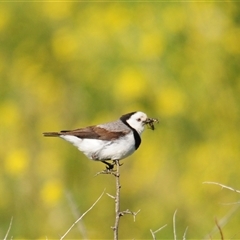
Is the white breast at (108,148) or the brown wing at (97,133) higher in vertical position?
the brown wing at (97,133)

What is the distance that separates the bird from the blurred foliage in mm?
1825

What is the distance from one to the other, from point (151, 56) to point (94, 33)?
2.89ft

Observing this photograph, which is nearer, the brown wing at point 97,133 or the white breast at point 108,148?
the white breast at point 108,148

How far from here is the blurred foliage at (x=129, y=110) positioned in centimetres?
779

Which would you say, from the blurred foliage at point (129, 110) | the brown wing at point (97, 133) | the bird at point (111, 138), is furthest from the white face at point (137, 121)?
the blurred foliage at point (129, 110)

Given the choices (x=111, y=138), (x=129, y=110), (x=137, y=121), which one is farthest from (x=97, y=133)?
(x=129, y=110)

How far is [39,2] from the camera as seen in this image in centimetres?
1057

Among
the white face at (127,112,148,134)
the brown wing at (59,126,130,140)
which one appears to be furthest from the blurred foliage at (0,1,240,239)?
the brown wing at (59,126,130,140)

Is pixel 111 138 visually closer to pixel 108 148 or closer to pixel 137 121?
pixel 108 148

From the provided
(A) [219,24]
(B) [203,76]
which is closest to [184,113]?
(B) [203,76]

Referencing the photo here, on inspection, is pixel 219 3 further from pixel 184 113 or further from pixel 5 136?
pixel 5 136

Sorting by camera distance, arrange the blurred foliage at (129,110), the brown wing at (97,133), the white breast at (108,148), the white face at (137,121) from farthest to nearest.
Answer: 1. the blurred foliage at (129,110)
2. the white face at (137,121)
3. the brown wing at (97,133)
4. the white breast at (108,148)

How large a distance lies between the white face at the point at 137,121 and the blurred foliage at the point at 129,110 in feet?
5.91

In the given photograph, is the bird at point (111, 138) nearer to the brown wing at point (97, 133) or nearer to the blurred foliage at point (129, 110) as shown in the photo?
the brown wing at point (97, 133)
